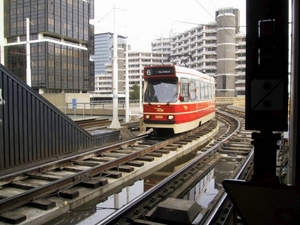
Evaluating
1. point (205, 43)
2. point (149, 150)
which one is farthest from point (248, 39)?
point (205, 43)

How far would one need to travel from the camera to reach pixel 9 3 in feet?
159

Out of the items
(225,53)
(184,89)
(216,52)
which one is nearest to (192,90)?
(184,89)

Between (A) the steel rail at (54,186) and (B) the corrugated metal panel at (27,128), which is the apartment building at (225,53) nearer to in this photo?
(B) the corrugated metal panel at (27,128)

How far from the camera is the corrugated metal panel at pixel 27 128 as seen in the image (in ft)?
26.7

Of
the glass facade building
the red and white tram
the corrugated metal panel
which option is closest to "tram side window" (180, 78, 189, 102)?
the red and white tram

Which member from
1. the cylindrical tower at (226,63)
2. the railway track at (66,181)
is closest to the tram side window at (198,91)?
the railway track at (66,181)

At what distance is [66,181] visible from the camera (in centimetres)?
677

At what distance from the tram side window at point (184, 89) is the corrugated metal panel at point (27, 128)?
4.84 m

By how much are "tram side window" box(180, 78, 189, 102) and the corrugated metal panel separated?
15.9 ft

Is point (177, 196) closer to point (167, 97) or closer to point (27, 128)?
point (27, 128)

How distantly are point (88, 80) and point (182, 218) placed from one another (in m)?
63.8

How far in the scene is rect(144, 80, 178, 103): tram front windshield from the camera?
13.1m

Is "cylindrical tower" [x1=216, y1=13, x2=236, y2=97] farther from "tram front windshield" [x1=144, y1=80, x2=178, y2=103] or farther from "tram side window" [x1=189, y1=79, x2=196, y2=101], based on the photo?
"tram front windshield" [x1=144, y1=80, x2=178, y2=103]

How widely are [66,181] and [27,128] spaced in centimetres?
283
